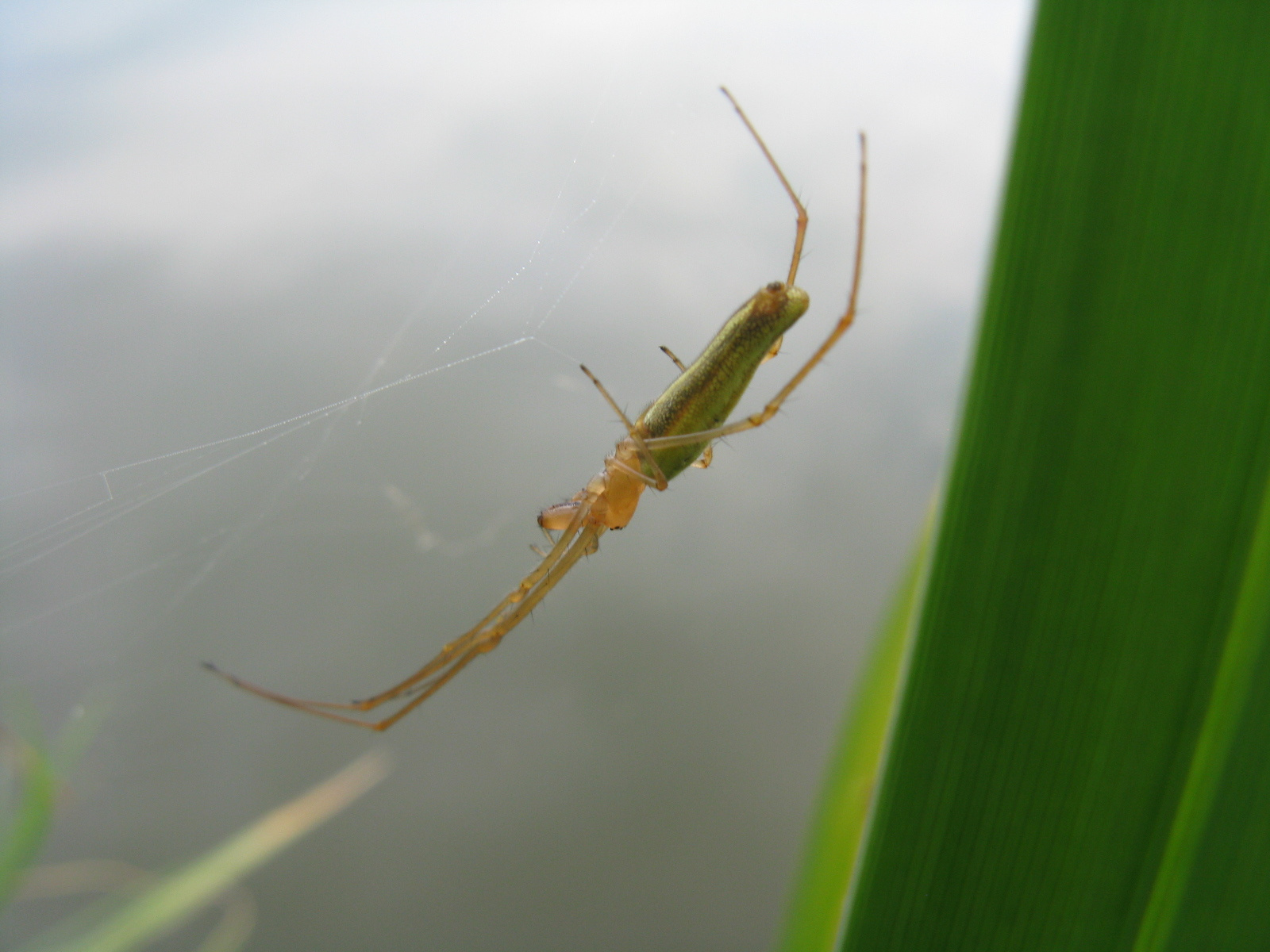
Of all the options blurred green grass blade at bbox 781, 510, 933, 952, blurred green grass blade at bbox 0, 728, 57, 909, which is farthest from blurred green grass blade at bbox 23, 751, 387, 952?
blurred green grass blade at bbox 781, 510, 933, 952

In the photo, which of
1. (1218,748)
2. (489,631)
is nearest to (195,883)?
(489,631)

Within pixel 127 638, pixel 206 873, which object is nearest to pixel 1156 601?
pixel 206 873

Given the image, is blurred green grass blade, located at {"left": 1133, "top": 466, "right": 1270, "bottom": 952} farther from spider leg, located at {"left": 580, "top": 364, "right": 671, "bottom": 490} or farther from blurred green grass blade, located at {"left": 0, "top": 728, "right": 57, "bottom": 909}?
blurred green grass blade, located at {"left": 0, "top": 728, "right": 57, "bottom": 909}

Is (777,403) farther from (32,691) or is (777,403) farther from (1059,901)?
(32,691)

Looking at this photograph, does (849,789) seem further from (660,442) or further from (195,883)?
(195,883)

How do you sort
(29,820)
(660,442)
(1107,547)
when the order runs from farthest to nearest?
(29,820) → (660,442) → (1107,547)

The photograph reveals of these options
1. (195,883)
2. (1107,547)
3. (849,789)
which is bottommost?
(195,883)
